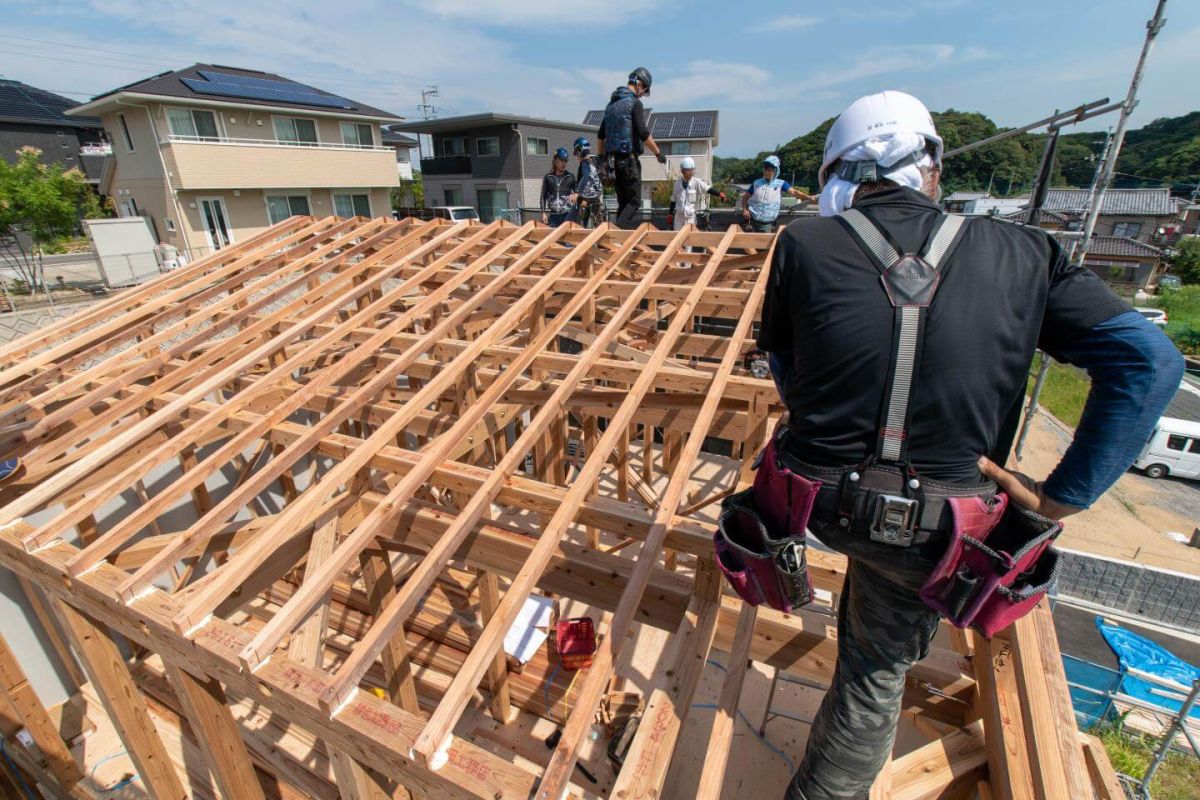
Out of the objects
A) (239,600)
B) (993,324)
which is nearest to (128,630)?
(239,600)

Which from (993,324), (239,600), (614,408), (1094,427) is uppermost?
(993,324)

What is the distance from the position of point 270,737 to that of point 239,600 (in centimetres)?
243

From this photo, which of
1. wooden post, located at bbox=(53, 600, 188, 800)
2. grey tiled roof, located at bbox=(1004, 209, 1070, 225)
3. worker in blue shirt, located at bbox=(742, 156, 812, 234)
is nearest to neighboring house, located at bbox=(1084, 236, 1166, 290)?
grey tiled roof, located at bbox=(1004, 209, 1070, 225)

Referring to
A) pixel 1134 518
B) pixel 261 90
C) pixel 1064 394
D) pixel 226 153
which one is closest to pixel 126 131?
pixel 226 153

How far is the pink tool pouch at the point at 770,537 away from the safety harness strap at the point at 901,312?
0.92ft

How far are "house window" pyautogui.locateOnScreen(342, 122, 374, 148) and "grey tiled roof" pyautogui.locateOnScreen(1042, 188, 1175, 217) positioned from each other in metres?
43.8

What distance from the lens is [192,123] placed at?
18.0 meters

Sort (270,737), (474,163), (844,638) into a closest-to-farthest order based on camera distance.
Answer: (844,638) < (270,737) < (474,163)

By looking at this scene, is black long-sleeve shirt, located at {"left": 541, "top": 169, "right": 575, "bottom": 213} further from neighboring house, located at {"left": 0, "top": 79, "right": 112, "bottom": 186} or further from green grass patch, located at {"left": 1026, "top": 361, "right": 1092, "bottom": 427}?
neighboring house, located at {"left": 0, "top": 79, "right": 112, "bottom": 186}

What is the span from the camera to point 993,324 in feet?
5.06

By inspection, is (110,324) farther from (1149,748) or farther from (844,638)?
(1149,748)

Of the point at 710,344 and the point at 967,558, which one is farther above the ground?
the point at 967,558

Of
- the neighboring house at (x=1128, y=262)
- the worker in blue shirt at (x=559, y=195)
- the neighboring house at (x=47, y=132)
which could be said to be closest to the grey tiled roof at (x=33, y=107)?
the neighboring house at (x=47, y=132)

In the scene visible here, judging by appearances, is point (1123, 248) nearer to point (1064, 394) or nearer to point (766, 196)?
point (1064, 394)
